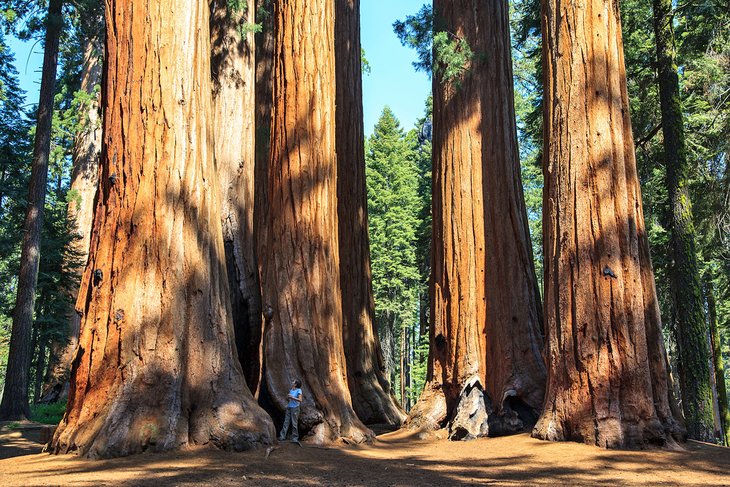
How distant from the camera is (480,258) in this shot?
10.9m

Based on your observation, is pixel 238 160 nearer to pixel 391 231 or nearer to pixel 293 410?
pixel 293 410

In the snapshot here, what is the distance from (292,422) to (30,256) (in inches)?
414

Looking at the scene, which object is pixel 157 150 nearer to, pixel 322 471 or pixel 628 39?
pixel 322 471

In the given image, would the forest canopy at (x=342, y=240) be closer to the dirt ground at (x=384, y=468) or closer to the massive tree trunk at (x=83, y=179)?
the dirt ground at (x=384, y=468)

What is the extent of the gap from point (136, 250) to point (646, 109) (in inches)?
593

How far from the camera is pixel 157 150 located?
24.4 ft

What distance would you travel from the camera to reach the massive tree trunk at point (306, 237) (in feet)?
29.3

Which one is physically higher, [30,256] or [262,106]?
[262,106]

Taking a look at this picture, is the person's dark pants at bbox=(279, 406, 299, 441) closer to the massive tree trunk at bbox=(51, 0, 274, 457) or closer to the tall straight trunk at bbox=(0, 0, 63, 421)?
the massive tree trunk at bbox=(51, 0, 274, 457)

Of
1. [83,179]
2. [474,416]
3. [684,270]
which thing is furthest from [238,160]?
[83,179]

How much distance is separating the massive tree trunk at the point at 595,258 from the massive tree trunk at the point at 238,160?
436 cm

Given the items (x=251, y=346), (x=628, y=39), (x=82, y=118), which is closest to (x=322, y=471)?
(x=251, y=346)

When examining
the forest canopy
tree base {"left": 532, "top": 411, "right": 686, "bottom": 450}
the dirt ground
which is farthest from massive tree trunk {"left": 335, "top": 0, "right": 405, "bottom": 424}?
tree base {"left": 532, "top": 411, "right": 686, "bottom": 450}

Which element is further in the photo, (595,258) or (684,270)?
(684,270)
